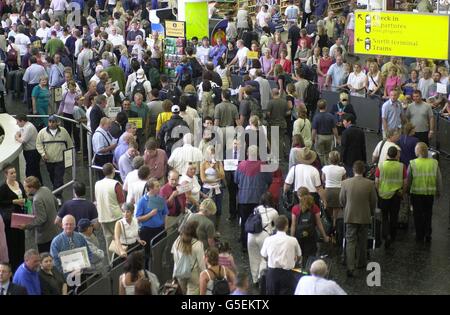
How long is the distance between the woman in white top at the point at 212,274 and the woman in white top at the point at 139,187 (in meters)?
2.89

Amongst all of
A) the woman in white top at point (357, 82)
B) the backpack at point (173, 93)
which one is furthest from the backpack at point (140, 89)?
the woman in white top at point (357, 82)

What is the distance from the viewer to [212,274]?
1184 cm

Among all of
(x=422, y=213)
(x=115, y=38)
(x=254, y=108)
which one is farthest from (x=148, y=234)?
(x=115, y=38)

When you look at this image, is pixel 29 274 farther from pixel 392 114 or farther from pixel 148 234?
pixel 392 114

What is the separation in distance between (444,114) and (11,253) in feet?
32.4

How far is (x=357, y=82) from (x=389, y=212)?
7138 mm

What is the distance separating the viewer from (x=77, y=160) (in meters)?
20.6

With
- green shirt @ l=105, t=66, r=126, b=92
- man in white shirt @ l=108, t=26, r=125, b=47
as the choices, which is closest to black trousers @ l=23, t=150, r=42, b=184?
green shirt @ l=105, t=66, r=126, b=92

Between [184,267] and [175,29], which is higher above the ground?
[175,29]

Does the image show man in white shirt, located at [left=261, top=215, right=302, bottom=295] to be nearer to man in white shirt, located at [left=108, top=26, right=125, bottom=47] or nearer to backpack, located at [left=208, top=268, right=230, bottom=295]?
backpack, located at [left=208, top=268, right=230, bottom=295]

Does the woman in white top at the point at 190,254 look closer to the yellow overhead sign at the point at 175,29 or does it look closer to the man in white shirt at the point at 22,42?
the yellow overhead sign at the point at 175,29

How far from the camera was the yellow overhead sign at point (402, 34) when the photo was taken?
2028 cm
